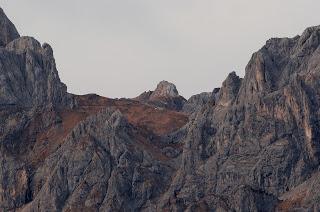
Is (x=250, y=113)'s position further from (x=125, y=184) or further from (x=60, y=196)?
(x=60, y=196)

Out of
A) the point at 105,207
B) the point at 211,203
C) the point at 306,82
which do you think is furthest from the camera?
the point at 306,82

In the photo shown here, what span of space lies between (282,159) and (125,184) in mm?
34154

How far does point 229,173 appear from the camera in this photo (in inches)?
7579

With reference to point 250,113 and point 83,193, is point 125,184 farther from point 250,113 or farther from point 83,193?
point 250,113

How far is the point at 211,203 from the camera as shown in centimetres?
17200

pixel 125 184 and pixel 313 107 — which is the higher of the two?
pixel 313 107

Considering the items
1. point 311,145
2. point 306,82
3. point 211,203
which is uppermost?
point 306,82

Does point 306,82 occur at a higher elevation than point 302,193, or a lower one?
higher

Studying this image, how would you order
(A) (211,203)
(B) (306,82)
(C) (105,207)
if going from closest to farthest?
(A) (211,203) → (C) (105,207) → (B) (306,82)

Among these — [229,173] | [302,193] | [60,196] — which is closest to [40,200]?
[60,196]

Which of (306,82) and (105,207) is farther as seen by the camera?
(306,82)

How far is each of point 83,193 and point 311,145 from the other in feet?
164

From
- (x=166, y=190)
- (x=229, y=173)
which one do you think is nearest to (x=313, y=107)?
(x=229, y=173)

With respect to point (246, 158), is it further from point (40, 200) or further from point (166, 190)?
point (40, 200)
